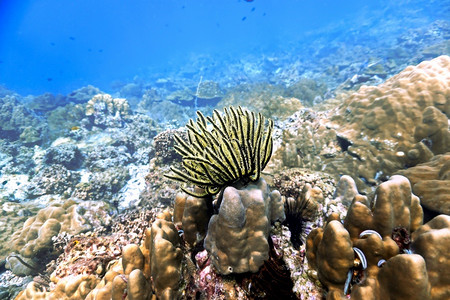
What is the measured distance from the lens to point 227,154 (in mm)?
2303

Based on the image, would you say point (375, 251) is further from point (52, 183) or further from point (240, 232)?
point (52, 183)

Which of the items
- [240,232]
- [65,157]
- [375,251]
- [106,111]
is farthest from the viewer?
[106,111]

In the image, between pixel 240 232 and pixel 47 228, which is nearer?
pixel 240 232

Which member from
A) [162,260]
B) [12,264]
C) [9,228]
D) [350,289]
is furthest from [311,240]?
[9,228]

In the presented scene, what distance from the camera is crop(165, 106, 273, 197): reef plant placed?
2297 mm

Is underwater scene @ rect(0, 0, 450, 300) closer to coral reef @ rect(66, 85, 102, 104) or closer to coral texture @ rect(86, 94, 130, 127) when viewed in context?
coral texture @ rect(86, 94, 130, 127)

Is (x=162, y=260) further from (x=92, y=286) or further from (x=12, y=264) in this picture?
(x=12, y=264)

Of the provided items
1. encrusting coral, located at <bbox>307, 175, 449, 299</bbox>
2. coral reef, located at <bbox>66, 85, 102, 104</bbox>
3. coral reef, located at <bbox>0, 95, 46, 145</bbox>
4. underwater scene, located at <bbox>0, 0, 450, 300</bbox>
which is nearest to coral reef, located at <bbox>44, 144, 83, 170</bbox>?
underwater scene, located at <bbox>0, 0, 450, 300</bbox>

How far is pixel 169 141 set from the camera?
29.1 feet

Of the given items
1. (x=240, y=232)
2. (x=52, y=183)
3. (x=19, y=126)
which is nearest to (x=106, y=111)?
(x=19, y=126)

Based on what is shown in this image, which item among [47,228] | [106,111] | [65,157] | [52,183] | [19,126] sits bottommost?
[47,228]

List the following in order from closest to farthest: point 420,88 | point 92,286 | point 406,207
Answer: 1. point 406,207
2. point 92,286
3. point 420,88

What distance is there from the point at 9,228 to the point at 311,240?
11159 mm

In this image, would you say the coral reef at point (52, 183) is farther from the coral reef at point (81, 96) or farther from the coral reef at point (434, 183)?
the coral reef at point (81, 96)
